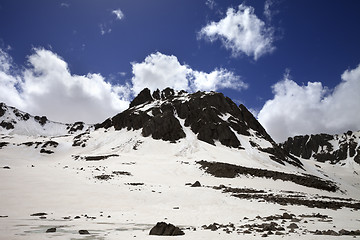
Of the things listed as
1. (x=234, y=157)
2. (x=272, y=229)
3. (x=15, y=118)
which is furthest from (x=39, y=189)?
(x=15, y=118)

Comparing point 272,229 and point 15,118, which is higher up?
point 15,118

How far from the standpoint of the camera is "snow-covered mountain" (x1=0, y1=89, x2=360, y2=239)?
10953 millimetres

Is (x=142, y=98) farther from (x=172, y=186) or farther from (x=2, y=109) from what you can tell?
(x=2, y=109)

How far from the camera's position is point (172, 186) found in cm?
3075

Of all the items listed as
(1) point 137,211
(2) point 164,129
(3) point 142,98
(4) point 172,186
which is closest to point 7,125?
(3) point 142,98

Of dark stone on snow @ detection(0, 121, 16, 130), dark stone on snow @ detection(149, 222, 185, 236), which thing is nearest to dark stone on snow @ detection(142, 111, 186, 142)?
dark stone on snow @ detection(149, 222, 185, 236)

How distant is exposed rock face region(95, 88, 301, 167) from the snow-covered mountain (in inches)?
18.0

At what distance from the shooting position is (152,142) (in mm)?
85062

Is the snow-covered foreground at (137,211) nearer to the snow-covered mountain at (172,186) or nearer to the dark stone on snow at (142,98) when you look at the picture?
the snow-covered mountain at (172,186)

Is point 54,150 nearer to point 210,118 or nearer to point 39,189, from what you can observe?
point 210,118

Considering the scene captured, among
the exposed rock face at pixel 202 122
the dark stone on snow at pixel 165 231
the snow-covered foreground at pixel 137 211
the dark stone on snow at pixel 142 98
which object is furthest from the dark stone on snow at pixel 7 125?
the dark stone on snow at pixel 165 231

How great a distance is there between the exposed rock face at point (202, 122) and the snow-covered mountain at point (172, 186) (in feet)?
1.50

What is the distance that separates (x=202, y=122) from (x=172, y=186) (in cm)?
6455

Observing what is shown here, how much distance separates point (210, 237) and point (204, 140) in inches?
3084
